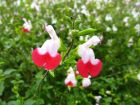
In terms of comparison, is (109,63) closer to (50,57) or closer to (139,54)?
(139,54)

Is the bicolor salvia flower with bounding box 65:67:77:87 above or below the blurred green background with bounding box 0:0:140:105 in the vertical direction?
below

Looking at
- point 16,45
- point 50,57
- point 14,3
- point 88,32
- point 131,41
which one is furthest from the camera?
point 14,3

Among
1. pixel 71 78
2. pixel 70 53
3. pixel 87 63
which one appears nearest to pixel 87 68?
pixel 87 63

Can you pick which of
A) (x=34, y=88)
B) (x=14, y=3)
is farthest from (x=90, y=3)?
(x=34, y=88)

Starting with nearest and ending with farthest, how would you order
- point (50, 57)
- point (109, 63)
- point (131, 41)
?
1. point (50, 57)
2. point (109, 63)
3. point (131, 41)

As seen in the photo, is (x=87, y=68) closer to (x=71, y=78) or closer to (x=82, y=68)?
(x=82, y=68)

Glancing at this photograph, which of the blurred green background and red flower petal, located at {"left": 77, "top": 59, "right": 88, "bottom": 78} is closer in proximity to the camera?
red flower petal, located at {"left": 77, "top": 59, "right": 88, "bottom": 78}

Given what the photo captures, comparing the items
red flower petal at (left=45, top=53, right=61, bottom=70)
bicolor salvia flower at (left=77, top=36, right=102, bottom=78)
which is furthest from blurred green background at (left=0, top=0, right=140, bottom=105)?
red flower petal at (left=45, top=53, right=61, bottom=70)

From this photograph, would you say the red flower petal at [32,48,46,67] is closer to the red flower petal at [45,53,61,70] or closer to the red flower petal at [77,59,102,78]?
the red flower petal at [45,53,61,70]
